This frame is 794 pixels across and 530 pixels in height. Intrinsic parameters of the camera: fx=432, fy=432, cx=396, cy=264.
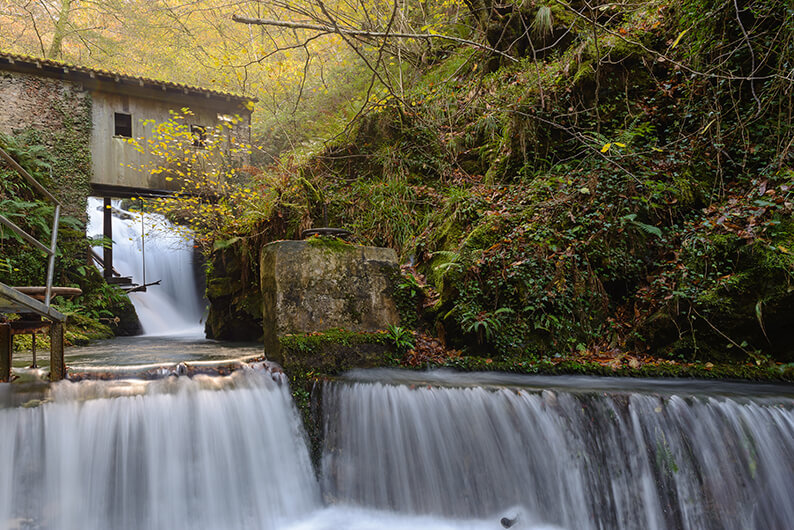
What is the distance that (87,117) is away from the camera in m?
13.3

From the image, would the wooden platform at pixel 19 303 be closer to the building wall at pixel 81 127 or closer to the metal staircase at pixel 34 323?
the metal staircase at pixel 34 323

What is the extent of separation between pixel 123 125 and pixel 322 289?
13022mm

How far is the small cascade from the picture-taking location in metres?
3.23

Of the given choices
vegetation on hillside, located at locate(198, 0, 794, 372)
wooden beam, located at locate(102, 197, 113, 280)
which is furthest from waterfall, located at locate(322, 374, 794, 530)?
wooden beam, located at locate(102, 197, 113, 280)

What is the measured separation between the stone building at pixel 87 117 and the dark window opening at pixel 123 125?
28 mm

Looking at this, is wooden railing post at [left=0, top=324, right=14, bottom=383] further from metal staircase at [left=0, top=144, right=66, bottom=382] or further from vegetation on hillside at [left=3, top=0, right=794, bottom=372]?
vegetation on hillside at [left=3, top=0, right=794, bottom=372]

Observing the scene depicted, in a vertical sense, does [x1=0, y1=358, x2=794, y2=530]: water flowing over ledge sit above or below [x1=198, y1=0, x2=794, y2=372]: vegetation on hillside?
below

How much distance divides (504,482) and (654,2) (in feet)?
25.5

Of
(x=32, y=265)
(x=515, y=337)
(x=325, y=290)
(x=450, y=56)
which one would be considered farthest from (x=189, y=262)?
(x=515, y=337)

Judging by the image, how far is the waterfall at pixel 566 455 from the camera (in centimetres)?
305

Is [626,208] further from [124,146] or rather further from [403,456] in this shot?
[124,146]

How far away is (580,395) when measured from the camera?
11.6 ft

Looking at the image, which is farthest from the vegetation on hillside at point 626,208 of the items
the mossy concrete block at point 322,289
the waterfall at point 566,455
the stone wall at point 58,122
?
the stone wall at point 58,122

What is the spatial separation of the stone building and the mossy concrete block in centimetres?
896
